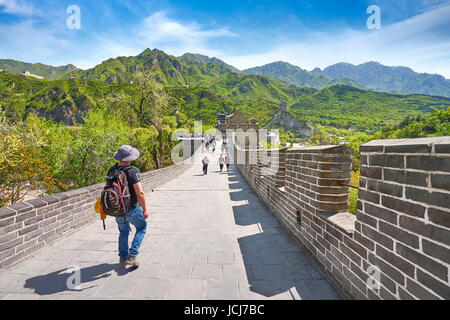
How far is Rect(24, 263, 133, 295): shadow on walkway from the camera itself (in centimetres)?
282

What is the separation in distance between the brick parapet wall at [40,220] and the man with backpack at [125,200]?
1605 millimetres

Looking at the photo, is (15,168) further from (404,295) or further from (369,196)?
(404,295)

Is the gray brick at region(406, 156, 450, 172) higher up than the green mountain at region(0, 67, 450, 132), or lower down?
lower down

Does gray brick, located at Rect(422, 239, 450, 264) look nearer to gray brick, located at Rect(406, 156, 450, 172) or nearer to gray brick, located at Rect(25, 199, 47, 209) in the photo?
gray brick, located at Rect(406, 156, 450, 172)

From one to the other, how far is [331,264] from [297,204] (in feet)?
4.52

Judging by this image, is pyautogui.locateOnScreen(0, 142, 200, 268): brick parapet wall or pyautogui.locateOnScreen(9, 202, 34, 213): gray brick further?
pyautogui.locateOnScreen(9, 202, 34, 213): gray brick

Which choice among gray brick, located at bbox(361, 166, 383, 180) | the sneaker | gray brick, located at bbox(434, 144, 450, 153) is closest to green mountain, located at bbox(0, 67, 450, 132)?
the sneaker

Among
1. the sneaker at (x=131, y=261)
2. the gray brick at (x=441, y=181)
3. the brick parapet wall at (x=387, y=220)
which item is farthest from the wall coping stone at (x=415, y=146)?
the sneaker at (x=131, y=261)

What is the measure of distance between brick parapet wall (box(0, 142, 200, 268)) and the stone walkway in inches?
7.1

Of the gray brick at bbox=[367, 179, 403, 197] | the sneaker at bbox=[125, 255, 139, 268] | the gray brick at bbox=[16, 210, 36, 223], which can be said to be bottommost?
the sneaker at bbox=[125, 255, 139, 268]

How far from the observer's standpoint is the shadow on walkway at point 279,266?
2.77 m

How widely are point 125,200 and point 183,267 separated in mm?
1271

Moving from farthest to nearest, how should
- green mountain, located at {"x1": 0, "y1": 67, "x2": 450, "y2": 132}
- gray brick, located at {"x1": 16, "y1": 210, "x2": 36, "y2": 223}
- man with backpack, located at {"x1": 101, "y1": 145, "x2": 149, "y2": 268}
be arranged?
green mountain, located at {"x1": 0, "y1": 67, "x2": 450, "y2": 132}
gray brick, located at {"x1": 16, "y1": 210, "x2": 36, "y2": 223}
man with backpack, located at {"x1": 101, "y1": 145, "x2": 149, "y2": 268}

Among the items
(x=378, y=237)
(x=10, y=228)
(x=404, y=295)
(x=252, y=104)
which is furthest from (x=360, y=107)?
(x=10, y=228)
